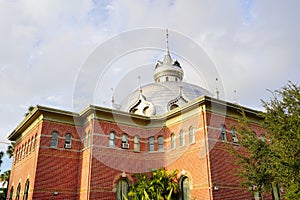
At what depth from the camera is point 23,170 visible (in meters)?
24.9

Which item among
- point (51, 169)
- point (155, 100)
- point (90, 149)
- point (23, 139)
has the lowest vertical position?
point (51, 169)

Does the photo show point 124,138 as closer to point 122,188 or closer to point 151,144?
point 151,144

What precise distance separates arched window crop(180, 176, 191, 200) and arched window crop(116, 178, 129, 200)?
13.7 feet

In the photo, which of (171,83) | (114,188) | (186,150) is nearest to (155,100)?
(171,83)

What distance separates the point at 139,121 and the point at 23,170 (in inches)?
407

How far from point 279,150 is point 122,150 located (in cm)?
1289

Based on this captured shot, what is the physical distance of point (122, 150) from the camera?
23500mm

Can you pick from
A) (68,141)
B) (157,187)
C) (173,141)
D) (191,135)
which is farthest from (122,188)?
(191,135)

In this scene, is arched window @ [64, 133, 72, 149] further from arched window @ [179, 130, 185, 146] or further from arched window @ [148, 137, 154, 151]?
arched window @ [179, 130, 185, 146]

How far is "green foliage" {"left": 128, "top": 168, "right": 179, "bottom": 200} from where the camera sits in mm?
20786

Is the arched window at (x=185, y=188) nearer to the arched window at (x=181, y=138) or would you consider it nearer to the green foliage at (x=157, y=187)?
the green foliage at (x=157, y=187)

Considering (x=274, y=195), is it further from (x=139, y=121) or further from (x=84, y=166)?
(x=84, y=166)

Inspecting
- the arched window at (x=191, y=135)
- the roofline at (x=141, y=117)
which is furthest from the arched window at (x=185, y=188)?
the roofline at (x=141, y=117)

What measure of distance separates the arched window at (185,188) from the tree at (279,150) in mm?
5973
